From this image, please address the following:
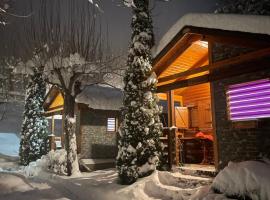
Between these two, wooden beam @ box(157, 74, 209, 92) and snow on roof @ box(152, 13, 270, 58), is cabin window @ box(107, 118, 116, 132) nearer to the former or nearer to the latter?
wooden beam @ box(157, 74, 209, 92)

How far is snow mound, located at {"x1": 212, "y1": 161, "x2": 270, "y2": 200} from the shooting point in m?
7.00

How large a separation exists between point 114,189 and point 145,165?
146cm

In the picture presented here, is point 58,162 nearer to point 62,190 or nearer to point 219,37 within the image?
point 62,190

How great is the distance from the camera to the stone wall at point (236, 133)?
9.39 metres

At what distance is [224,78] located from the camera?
34.3 feet

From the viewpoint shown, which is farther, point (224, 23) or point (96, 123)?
point (96, 123)

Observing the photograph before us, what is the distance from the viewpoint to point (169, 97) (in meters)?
12.9

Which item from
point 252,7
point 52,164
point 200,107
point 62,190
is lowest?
point 62,190

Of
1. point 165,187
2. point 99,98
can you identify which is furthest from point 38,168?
point 165,187

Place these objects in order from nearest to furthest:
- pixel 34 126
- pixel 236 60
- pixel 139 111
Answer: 1. pixel 236 60
2. pixel 139 111
3. pixel 34 126

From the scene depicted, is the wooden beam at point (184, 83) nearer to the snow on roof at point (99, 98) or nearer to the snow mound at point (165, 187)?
the snow mound at point (165, 187)

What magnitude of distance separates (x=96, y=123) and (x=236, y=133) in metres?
12.5

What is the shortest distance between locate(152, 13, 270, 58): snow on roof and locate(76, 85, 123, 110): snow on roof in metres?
8.69

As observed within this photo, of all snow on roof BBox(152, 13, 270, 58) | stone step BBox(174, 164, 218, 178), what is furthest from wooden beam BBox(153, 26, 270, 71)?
stone step BBox(174, 164, 218, 178)
